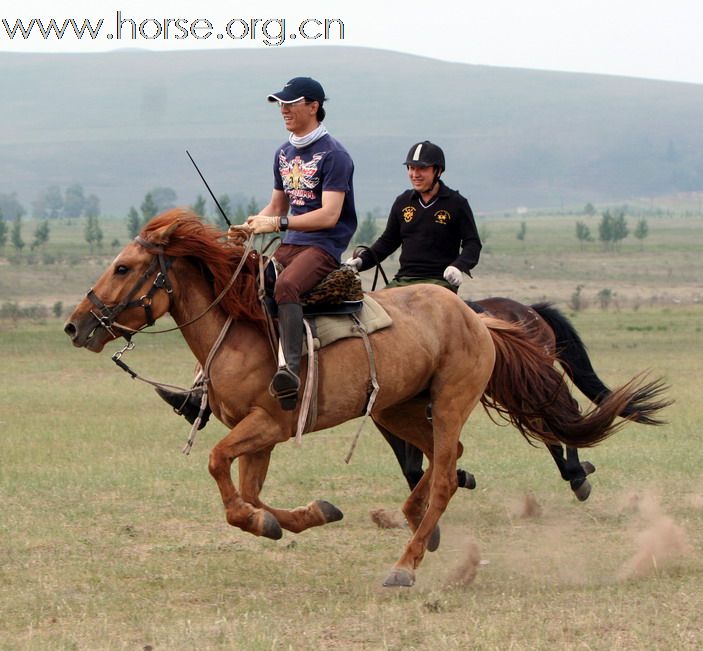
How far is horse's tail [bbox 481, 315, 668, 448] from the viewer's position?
8930mm

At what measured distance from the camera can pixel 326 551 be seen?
29.1 ft

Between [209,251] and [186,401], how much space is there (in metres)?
0.96

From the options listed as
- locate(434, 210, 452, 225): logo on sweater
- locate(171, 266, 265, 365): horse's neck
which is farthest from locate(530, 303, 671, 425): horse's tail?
locate(171, 266, 265, 365): horse's neck

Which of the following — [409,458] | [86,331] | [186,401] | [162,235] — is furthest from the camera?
[409,458]

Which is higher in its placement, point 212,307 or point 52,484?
point 212,307

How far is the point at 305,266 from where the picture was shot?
757 centimetres

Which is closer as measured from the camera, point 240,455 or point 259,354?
point 240,455

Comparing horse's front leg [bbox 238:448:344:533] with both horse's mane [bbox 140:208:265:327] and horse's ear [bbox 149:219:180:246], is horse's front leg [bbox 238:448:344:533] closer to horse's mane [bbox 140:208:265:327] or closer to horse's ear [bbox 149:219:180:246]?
horse's mane [bbox 140:208:265:327]

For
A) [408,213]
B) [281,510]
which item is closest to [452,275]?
[408,213]

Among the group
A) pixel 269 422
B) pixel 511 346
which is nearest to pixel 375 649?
pixel 269 422

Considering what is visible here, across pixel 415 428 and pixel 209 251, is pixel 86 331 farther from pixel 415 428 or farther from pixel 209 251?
pixel 415 428

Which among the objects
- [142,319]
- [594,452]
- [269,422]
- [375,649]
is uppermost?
[142,319]

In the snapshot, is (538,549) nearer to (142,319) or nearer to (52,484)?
(142,319)

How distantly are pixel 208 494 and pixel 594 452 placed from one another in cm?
455
